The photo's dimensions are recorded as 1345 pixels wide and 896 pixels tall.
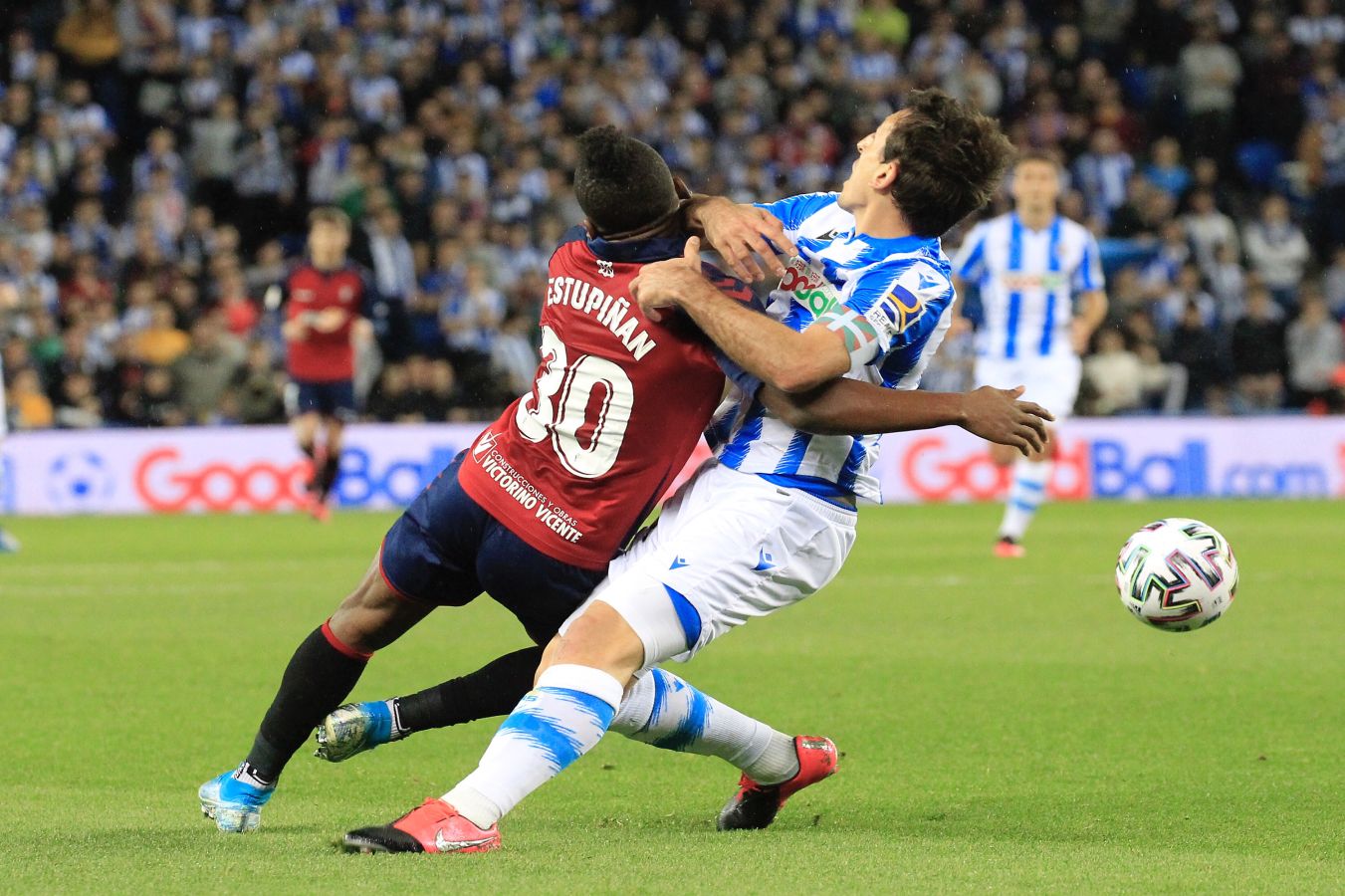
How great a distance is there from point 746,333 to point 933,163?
0.57 m

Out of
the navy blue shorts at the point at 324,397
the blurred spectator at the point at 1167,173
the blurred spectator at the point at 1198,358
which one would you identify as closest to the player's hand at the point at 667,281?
the navy blue shorts at the point at 324,397

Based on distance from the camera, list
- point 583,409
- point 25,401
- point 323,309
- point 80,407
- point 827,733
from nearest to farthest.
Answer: point 583,409, point 827,733, point 323,309, point 25,401, point 80,407

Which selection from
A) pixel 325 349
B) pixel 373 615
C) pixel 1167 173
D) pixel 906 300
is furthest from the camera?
pixel 1167 173

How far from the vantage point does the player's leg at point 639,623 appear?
3.89 metres


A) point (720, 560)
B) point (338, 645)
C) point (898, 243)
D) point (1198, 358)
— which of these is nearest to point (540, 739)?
point (720, 560)

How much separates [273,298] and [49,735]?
9.40 m

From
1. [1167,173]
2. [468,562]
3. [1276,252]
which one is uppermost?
[1167,173]

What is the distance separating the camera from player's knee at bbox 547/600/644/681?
4.00 m

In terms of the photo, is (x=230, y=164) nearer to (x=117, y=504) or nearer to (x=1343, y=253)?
(x=117, y=504)

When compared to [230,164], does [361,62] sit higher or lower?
higher

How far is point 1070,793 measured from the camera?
203 inches

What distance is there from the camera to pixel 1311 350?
64.0ft

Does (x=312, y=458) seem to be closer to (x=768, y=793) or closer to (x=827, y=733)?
(x=827, y=733)

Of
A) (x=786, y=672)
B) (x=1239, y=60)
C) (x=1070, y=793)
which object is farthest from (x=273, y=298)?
Result: (x=1239, y=60)
